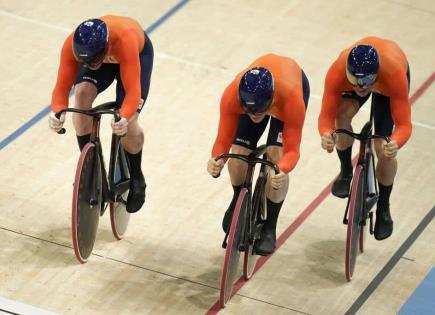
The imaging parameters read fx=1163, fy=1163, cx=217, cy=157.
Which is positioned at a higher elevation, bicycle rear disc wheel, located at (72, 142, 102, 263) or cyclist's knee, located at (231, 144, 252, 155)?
cyclist's knee, located at (231, 144, 252, 155)

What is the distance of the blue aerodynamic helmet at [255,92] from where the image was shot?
6371 mm

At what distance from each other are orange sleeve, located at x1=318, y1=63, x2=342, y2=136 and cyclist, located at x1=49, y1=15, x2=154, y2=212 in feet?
3.69

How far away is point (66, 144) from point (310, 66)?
251 centimetres

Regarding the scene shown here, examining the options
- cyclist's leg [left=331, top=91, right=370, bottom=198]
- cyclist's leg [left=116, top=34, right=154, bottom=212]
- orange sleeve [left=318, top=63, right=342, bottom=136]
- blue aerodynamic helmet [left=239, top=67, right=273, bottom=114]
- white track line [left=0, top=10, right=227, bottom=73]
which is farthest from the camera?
white track line [left=0, top=10, right=227, bottom=73]

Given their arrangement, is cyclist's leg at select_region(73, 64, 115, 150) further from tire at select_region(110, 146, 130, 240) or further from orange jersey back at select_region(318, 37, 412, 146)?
orange jersey back at select_region(318, 37, 412, 146)

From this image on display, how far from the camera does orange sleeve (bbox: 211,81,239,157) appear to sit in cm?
664

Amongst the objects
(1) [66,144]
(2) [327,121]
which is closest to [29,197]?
(1) [66,144]

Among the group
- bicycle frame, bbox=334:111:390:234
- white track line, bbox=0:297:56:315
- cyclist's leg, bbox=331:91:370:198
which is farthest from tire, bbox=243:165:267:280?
white track line, bbox=0:297:56:315

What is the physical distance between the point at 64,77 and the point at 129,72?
1.29 feet

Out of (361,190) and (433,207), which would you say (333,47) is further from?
(361,190)

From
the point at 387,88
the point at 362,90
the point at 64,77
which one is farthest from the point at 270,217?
the point at 64,77

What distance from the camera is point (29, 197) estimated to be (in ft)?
26.3

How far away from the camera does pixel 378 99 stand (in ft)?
23.9

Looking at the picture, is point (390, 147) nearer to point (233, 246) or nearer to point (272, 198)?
point (272, 198)
